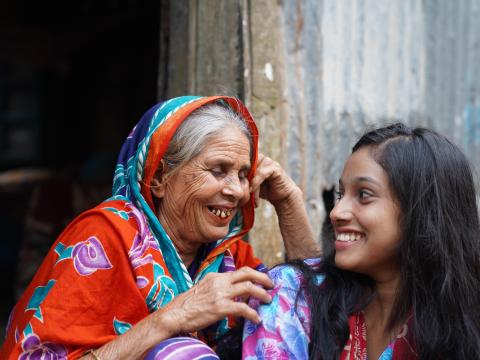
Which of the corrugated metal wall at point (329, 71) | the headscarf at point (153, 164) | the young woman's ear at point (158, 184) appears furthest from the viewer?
the corrugated metal wall at point (329, 71)

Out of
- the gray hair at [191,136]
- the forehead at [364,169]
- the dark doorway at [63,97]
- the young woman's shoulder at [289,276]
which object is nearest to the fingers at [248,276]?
the young woman's shoulder at [289,276]

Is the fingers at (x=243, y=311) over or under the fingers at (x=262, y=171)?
under

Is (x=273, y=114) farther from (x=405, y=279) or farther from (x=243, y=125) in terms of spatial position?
(x=405, y=279)

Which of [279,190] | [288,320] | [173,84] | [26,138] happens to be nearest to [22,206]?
[26,138]

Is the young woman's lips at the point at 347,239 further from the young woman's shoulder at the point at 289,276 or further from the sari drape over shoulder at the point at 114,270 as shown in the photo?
the sari drape over shoulder at the point at 114,270

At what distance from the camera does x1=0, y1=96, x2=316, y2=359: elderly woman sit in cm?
233

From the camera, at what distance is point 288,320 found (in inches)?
93.1

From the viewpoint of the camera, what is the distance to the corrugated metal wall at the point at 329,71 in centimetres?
338

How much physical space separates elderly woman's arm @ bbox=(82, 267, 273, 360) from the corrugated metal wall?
992mm

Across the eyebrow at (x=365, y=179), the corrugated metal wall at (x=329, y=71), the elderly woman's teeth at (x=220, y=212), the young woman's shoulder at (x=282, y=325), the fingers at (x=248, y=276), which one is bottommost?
the young woman's shoulder at (x=282, y=325)

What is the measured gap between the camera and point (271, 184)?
3.03m

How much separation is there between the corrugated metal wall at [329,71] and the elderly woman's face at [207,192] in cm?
64

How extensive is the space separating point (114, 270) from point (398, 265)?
0.98 m

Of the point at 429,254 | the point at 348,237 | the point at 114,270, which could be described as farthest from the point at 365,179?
the point at 114,270
